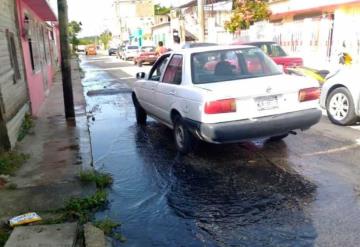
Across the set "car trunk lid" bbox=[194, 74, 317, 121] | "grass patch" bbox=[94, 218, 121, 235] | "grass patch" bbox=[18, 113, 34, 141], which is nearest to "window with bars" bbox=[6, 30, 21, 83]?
"grass patch" bbox=[18, 113, 34, 141]

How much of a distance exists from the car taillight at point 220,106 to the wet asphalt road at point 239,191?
84cm

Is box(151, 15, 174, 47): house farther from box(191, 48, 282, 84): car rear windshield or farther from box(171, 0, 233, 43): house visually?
box(191, 48, 282, 84): car rear windshield

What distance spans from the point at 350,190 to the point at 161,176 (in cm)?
236

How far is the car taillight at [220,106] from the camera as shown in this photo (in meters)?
5.17

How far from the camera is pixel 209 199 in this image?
4496mm

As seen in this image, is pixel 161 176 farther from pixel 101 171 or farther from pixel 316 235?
pixel 316 235

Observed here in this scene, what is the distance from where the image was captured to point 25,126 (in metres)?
8.21

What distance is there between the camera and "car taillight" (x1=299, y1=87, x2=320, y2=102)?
18.2ft

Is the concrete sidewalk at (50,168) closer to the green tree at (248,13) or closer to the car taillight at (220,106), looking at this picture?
the car taillight at (220,106)

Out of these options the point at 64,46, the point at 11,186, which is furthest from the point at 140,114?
the point at 11,186

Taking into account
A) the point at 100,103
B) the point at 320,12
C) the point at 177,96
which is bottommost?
the point at 100,103

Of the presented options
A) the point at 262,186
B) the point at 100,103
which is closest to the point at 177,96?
the point at 262,186

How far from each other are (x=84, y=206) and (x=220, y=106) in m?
2.13

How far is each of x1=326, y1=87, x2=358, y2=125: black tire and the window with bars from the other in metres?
6.46
